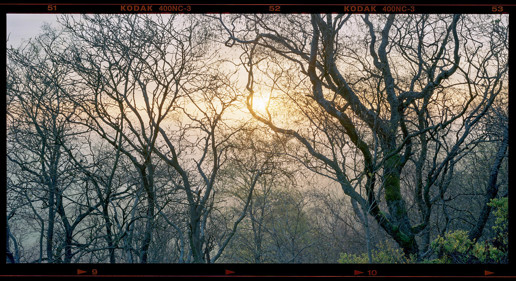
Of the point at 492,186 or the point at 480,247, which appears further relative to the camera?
the point at 492,186

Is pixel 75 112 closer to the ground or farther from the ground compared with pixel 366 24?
closer to the ground

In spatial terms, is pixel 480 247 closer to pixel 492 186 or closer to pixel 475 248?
pixel 475 248

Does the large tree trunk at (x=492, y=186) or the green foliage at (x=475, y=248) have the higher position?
the large tree trunk at (x=492, y=186)

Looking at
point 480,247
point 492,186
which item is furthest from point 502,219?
point 492,186

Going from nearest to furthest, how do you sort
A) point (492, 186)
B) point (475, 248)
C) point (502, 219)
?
point (502, 219) < point (475, 248) < point (492, 186)

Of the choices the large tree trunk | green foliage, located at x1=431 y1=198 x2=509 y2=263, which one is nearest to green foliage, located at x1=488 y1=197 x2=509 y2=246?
green foliage, located at x1=431 y1=198 x2=509 y2=263

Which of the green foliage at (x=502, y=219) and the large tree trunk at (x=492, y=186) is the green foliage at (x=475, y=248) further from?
the large tree trunk at (x=492, y=186)

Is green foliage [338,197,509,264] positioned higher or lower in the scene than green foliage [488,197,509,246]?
lower

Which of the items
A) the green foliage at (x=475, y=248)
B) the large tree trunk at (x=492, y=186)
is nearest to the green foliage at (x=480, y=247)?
the green foliage at (x=475, y=248)

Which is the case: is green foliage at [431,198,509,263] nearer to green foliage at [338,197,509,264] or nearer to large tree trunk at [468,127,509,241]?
green foliage at [338,197,509,264]

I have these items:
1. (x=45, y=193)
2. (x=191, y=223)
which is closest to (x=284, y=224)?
(x=191, y=223)
